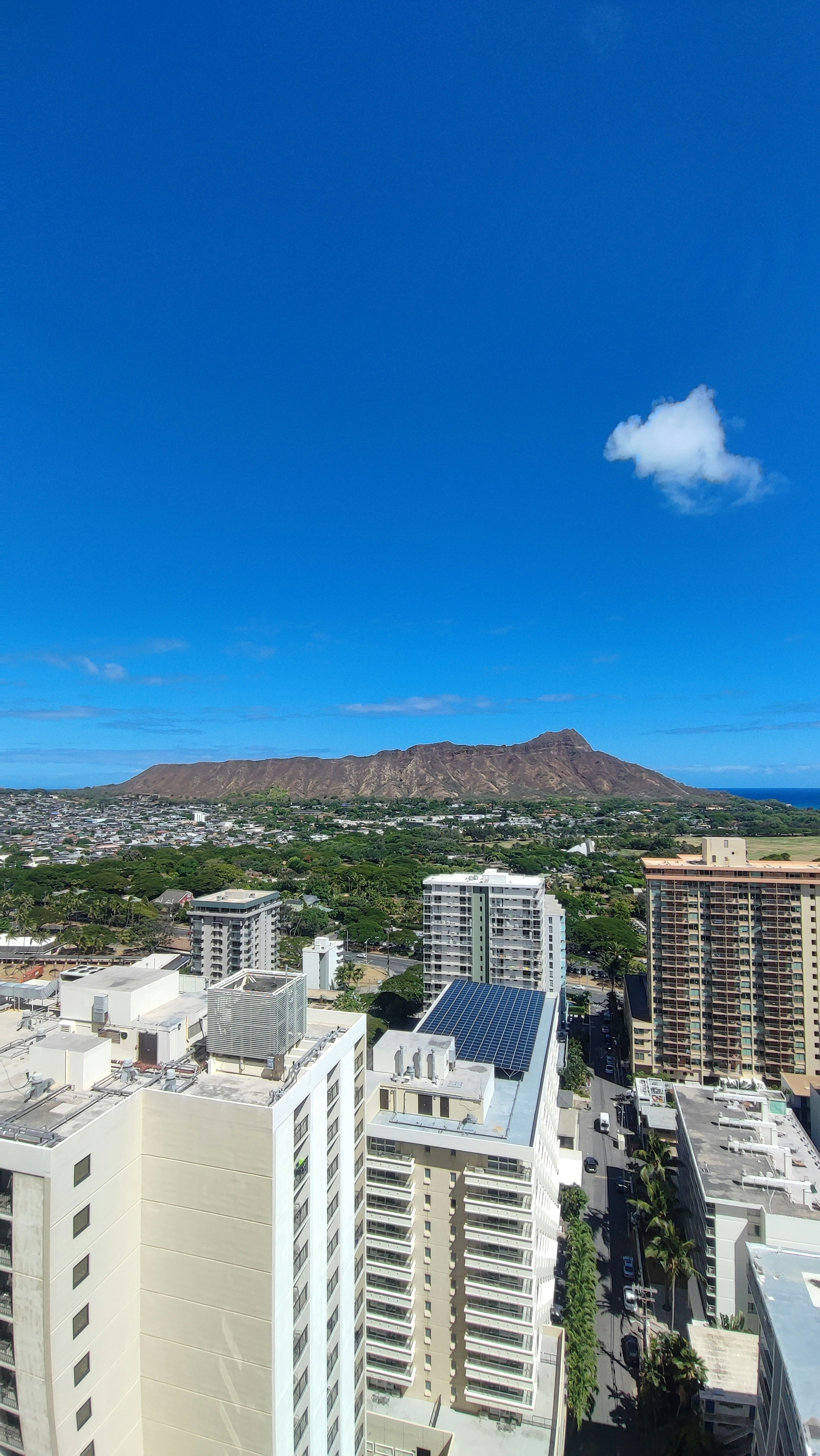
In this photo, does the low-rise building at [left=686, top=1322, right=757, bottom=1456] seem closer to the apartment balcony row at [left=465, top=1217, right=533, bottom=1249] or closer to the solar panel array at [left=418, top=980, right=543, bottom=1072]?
the apartment balcony row at [left=465, top=1217, right=533, bottom=1249]

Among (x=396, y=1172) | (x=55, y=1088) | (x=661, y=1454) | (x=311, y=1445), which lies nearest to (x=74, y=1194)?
(x=55, y=1088)

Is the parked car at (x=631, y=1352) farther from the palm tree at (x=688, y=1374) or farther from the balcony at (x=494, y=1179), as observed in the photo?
the balcony at (x=494, y=1179)

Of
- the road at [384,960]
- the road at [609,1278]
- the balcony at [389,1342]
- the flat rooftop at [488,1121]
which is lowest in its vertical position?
the road at [609,1278]

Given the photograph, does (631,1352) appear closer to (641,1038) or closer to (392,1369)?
(392,1369)

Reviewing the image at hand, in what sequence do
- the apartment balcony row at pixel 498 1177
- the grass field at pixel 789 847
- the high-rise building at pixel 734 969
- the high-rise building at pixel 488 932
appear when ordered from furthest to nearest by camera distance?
the grass field at pixel 789 847 < the high-rise building at pixel 488 932 < the high-rise building at pixel 734 969 < the apartment balcony row at pixel 498 1177

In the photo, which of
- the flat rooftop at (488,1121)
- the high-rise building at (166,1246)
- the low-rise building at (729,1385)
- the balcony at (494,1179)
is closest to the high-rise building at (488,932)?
the flat rooftop at (488,1121)

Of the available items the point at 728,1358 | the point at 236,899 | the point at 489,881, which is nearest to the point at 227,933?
the point at 236,899
